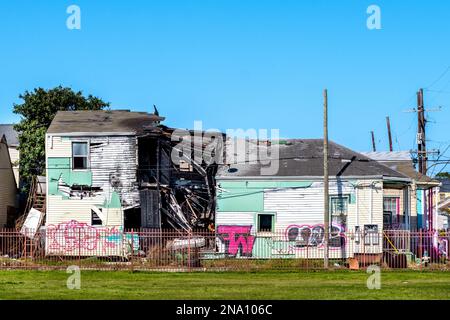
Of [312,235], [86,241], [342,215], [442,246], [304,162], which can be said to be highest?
[304,162]

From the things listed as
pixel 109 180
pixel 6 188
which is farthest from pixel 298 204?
pixel 6 188

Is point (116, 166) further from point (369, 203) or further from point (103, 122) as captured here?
point (369, 203)

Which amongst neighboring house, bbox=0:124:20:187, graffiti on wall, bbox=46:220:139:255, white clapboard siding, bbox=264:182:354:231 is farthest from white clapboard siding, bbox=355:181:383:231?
neighboring house, bbox=0:124:20:187

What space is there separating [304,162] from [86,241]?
1155cm

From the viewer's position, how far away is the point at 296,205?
41500mm

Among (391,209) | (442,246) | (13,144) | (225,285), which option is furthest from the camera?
(13,144)

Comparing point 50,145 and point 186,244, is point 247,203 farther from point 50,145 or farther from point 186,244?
point 50,145

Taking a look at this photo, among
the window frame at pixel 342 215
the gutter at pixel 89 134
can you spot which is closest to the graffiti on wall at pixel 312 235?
the window frame at pixel 342 215

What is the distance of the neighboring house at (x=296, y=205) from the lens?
40.6m

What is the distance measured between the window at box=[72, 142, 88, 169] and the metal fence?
3.12 meters

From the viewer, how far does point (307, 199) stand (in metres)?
41.5

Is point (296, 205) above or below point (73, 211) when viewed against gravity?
above

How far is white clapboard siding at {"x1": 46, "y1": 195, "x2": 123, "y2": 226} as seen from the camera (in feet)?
140

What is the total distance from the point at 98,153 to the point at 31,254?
727 cm
